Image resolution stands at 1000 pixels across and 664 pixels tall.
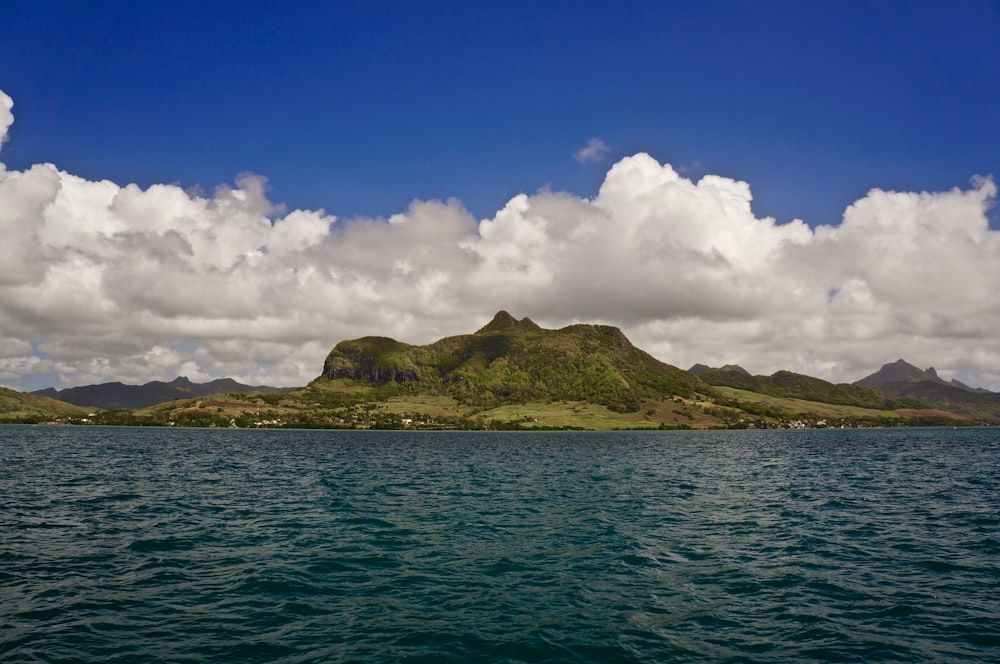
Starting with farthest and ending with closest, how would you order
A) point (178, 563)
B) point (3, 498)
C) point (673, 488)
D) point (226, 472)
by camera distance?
1. point (226, 472)
2. point (673, 488)
3. point (3, 498)
4. point (178, 563)

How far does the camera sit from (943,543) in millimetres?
33375

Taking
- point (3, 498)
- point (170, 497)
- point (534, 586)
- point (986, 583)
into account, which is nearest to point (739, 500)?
point (986, 583)

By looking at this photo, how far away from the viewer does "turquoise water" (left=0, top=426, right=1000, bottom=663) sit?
1881 centimetres

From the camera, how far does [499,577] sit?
2702cm

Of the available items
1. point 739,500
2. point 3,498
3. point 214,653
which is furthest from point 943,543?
point 3,498

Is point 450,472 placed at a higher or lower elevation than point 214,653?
lower

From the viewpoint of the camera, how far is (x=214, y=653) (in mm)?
17984

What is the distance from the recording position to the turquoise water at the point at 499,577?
18812 mm

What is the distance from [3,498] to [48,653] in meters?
44.4

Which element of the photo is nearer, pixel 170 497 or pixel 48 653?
pixel 48 653

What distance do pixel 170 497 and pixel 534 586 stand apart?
44.5m

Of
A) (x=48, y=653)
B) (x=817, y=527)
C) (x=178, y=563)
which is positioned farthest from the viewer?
(x=817, y=527)

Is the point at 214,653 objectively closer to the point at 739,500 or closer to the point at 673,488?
the point at 739,500

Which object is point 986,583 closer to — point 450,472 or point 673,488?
point 673,488
